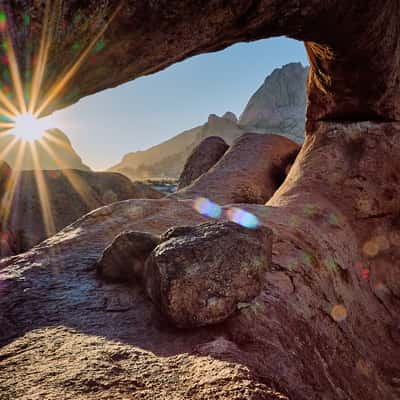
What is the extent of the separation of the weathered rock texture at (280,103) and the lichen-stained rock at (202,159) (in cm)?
4043

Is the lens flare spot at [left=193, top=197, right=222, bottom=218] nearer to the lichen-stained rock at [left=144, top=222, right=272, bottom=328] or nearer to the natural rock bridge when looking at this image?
the natural rock bridge

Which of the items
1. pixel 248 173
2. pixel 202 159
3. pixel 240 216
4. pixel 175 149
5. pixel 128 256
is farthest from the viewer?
pixel 175 149

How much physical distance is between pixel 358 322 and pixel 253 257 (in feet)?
5.85

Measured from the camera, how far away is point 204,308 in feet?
5.42

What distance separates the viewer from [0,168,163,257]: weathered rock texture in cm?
667

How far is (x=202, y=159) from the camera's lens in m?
9.15

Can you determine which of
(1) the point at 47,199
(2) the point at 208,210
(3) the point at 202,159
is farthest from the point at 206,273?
(3) the point at 202,159

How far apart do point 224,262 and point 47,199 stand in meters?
7.00

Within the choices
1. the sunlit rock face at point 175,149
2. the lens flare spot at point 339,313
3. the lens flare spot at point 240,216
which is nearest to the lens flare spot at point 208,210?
the lens flare spot at point 240,216

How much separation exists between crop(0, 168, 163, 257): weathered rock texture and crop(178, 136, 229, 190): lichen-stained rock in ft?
5.78

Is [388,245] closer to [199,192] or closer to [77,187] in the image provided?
[199,192]

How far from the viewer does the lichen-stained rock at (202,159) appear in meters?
9.01

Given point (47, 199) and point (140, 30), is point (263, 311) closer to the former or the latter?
point (140, 30)

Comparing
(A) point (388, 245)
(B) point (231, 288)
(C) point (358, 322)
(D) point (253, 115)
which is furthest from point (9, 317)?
(D) point (253, 115)
